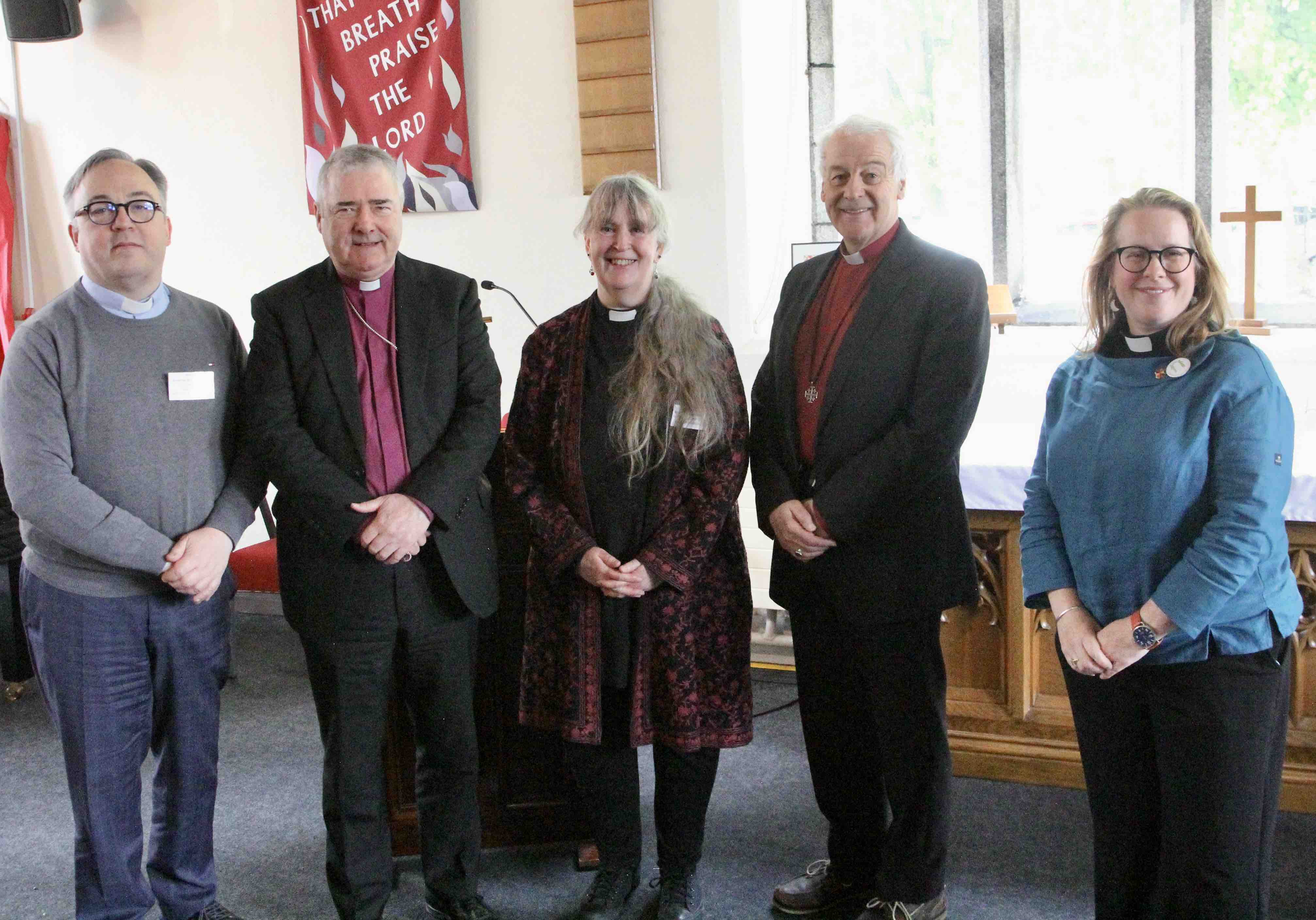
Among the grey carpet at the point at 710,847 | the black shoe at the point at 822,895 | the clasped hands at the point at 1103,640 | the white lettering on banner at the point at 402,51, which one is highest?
the white lettering on banner at the point at 402,51

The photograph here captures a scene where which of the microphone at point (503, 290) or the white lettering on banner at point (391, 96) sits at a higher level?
the white lettering on banner at point (391, 96)

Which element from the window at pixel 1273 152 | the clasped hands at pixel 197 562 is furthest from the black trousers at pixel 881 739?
the window at pixel 1273 152

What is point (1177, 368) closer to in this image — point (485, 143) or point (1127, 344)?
point (1127, 344)

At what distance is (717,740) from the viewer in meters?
2.33

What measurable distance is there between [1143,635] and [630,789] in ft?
A: 3.63

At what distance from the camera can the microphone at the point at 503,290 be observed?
3223 mm

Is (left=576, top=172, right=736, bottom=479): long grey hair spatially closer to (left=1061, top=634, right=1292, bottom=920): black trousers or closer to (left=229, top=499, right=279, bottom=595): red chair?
(left=1061, top=634, right=1292, bottom=920): black trousers

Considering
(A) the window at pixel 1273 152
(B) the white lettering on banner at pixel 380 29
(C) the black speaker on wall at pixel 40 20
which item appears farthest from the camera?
(C) the black speaker on wall at pixel 40 20

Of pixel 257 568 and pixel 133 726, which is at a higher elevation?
pixel 133 726

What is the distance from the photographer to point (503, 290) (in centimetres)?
417

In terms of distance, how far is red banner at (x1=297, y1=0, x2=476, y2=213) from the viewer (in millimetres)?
4660

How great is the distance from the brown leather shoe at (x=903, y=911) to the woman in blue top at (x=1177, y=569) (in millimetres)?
486

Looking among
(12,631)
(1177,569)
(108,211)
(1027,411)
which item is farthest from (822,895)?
(12,631)

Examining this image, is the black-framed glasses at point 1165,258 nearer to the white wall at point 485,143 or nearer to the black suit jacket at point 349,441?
the black suit jacket at point 349,441
